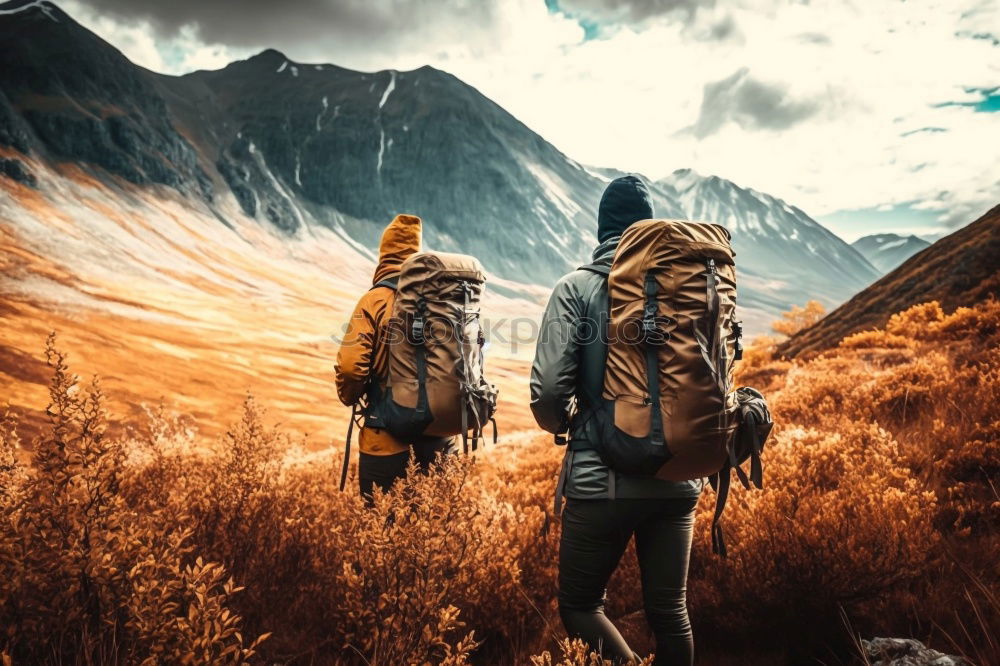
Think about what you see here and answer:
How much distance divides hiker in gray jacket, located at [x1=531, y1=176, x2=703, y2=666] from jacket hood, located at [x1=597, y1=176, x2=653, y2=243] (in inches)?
16.4

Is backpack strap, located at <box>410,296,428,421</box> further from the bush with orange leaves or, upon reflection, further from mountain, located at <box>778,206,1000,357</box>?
mountain, located at <box>778,206,1000,357</box>

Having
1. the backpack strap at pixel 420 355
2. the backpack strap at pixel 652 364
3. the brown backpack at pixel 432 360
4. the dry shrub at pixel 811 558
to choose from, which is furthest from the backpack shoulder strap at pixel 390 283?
the dry shrub at pixel 811 558

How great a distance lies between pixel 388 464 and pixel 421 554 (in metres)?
1.41

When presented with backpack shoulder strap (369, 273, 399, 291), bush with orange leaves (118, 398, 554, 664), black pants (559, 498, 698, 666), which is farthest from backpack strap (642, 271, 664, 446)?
backpack shoulder strap (369, 273, 399, 291)

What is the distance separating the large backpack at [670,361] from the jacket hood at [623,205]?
0.41 metres

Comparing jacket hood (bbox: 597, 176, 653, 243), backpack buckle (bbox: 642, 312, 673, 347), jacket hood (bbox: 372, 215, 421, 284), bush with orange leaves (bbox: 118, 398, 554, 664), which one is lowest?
bush with orange leaves (bbox: 118, 398, 554, 664)

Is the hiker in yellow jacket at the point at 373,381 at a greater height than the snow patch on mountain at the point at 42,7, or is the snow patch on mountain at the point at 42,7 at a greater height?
the snow patch on mountain at the point at 42,7

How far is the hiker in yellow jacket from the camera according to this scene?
3.31 metres

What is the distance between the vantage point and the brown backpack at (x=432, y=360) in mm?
3240

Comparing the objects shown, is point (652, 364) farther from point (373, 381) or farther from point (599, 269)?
point (373, 381)

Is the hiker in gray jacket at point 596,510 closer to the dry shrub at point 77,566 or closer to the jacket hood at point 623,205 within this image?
the jacket hood at point 623,205

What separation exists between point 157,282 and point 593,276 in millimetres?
69656

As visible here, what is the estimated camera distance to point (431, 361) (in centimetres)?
330

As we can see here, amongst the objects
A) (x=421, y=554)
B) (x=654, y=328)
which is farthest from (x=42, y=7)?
(x=654, y=328)
